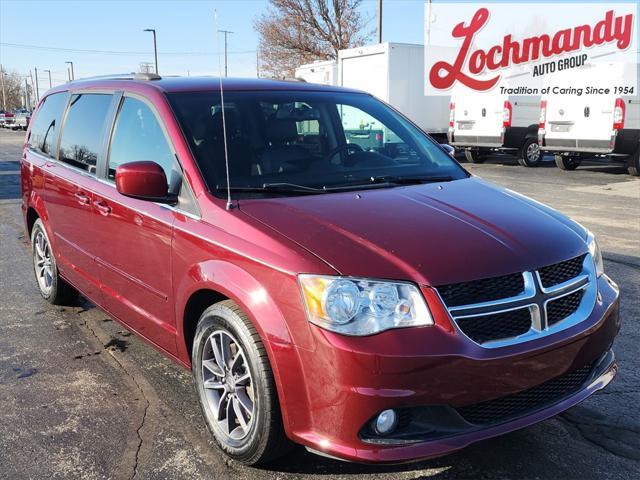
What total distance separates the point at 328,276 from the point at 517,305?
0.78 meters

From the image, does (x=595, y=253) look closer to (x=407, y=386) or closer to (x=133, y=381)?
(x=407, y=386)

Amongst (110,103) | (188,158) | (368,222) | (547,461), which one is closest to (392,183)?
(368,222)

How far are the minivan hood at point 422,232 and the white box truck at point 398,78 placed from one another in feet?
51.5

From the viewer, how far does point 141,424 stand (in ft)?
10.9

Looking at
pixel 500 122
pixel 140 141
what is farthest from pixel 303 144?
pixel 500 122

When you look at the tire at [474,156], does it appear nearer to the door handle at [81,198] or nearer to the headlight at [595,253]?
the door handle at [81,198]

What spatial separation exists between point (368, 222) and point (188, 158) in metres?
1.05

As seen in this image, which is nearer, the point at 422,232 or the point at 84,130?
the point at 422,232

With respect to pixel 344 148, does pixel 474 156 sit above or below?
below

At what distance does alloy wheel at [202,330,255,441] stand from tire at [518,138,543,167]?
1640 cm

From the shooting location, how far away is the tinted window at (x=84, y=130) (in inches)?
165

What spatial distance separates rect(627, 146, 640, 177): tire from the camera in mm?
15430

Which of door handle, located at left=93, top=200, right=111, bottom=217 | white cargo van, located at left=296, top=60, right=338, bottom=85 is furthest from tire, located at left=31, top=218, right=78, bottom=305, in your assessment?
white cargo van, located at left=296, top=60, right=338, bottom=85

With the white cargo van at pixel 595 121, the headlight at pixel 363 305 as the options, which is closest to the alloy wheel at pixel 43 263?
the headlight at pixel 363 305
